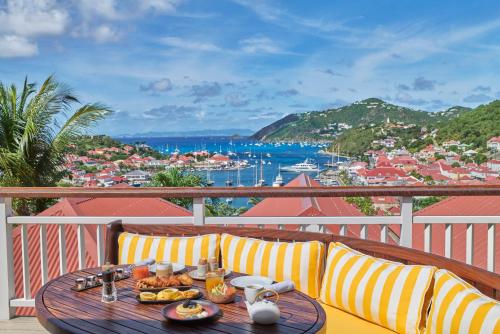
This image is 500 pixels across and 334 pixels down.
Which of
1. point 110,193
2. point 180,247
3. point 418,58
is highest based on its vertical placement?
point 418,58

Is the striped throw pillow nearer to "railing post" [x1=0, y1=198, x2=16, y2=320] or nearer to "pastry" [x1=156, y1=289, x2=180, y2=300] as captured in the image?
"pastry" [x1=156, y1=289, x2=180, y2=300]

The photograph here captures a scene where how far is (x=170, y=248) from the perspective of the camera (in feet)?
9.73

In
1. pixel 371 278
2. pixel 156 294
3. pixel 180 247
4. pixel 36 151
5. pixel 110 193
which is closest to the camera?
pixel 156 294

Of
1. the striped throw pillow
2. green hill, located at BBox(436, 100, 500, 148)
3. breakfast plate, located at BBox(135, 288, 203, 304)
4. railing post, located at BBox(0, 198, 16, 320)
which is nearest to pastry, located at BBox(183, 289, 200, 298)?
breakfast plate, located at BBox(135, 288, 203, 304)

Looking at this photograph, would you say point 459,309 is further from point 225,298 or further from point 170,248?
point 170,248

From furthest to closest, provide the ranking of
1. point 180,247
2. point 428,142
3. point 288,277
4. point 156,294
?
point 428,142 → point 180,247 → point 288,277 → point 156,294

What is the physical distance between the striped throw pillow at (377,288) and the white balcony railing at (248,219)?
0.63m

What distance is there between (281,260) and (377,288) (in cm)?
59

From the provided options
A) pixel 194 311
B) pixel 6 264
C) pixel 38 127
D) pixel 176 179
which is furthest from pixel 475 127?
pixel 38 127

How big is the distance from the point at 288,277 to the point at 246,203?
104 cm

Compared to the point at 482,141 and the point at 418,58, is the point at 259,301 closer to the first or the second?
the point at 482,141

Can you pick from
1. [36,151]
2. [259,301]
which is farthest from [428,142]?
[36,151]

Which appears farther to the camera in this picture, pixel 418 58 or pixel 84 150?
pixel 418 58

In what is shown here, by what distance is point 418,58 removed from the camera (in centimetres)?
4831
